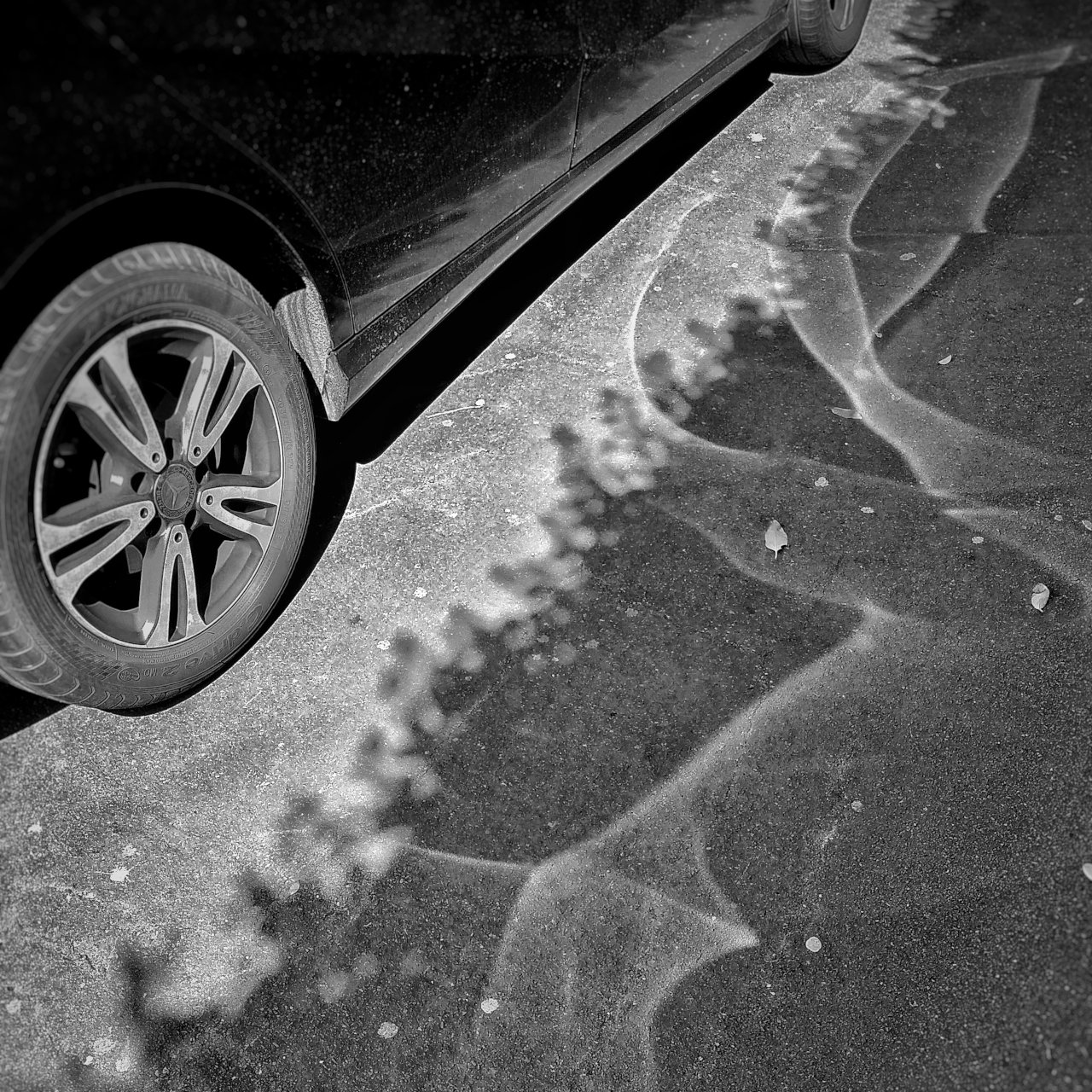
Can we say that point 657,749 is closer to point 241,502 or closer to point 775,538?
point 775,538

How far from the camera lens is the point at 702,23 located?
4191mm

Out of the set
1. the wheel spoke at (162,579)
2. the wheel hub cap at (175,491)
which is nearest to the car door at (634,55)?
the wheel hub cap at (175,491)

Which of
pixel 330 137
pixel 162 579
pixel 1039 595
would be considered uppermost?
pixel 330 137

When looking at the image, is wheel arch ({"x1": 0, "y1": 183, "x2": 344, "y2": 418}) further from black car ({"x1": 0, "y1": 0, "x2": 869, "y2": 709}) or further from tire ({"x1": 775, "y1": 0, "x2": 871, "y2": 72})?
tire ({"x1": 775, "y1": 0, "x2": 871, "y2": 72})

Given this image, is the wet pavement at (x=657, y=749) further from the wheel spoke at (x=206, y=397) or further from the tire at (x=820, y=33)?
the tire at (x=820, y=33)

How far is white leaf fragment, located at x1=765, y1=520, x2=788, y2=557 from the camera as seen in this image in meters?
3.22

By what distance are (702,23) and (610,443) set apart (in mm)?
1827

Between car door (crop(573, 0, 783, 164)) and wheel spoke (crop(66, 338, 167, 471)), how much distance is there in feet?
5.91

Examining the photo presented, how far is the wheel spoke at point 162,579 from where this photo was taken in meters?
2.75

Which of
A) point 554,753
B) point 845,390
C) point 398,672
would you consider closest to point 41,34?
point 398,672

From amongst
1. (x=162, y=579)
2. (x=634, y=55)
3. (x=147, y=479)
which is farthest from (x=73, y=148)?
(x=634, y=55)

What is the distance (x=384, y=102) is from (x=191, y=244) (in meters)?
0.60

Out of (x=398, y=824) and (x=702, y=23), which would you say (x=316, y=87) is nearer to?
(x=398, y=824)

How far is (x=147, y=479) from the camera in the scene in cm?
270
